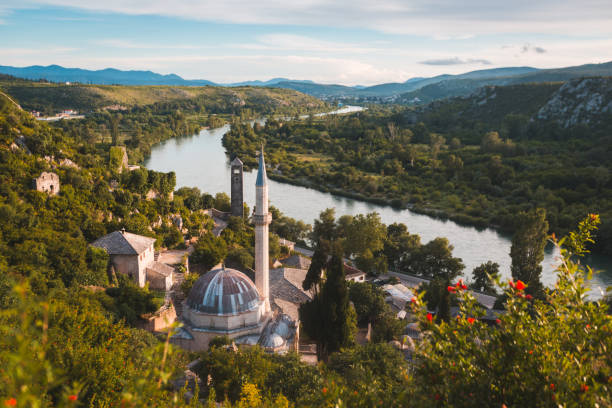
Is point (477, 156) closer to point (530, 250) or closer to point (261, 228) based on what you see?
point (530, 250)

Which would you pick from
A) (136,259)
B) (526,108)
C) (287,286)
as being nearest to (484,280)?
(287,286)

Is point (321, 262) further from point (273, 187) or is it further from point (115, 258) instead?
point (273, 187)

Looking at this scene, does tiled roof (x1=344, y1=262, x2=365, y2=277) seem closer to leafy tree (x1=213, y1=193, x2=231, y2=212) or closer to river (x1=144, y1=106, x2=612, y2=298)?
river (x1=144, y1=106, x2=612, y2=298)

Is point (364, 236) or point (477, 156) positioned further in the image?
point (477, 156)

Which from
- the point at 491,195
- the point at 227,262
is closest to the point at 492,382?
the point at 227,262

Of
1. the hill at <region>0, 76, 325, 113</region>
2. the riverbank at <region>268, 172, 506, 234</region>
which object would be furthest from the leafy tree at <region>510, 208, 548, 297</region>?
the hill at <region>0, 76, 325, 113</region>

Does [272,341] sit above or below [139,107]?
below
